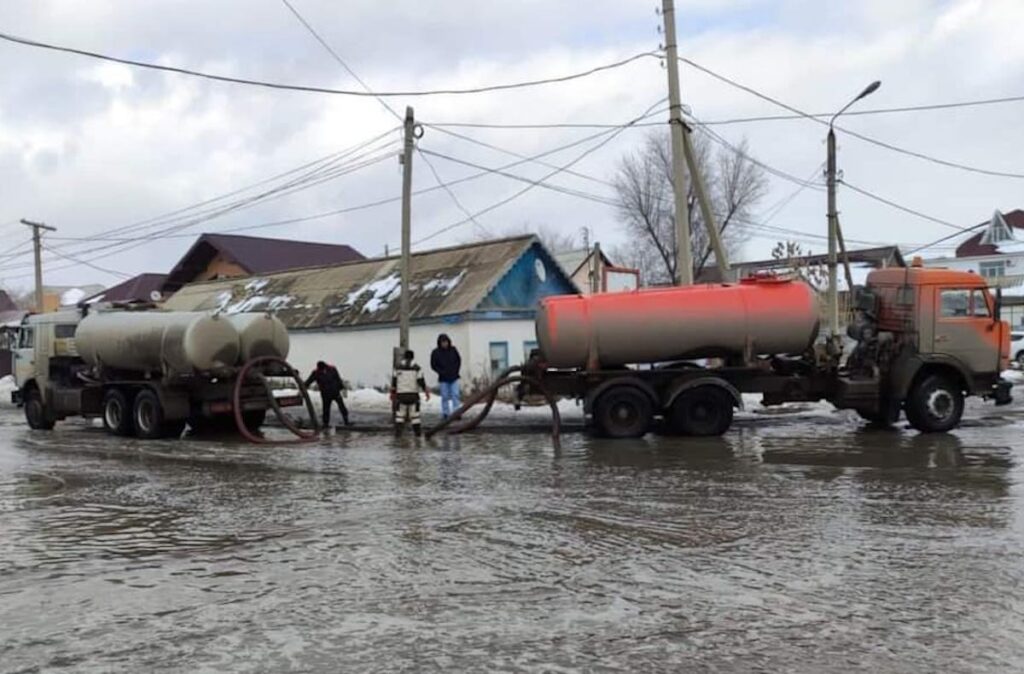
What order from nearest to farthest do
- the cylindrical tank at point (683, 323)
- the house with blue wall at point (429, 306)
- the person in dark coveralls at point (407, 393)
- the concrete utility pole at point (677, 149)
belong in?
the cylindrical tank at point (683, 323) → the person in dark coveralls at point (407, 393) → the concrete utility pole at point (677, 149) → the house with blue wall at point (429, 306)

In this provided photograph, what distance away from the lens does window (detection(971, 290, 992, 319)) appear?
1555cm

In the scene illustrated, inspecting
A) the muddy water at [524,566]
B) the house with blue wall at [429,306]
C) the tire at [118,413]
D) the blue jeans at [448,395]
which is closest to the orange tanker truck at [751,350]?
the muddy water at [524,566]

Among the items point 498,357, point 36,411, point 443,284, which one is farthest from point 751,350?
point 36,411

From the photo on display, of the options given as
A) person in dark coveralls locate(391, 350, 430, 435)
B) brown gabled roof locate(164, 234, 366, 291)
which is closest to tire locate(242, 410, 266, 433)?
person in dark coveralls locate(391, 350, 430, 435)

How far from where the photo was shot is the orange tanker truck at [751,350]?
15.3 meters

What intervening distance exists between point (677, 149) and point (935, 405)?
670cm

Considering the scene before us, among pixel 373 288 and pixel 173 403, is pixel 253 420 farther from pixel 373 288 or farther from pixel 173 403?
pixel 373 288

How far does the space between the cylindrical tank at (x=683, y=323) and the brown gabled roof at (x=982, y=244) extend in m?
64.1

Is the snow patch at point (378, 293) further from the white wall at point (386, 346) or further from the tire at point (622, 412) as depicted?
the tire at point (622, 412)

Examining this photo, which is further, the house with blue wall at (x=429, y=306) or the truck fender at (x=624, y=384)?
the house with blue wall at (x=429, y=306)

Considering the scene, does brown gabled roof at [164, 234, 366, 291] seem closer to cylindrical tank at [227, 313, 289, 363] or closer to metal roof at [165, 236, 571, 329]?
metal roof at [165, 236, 571, 329]

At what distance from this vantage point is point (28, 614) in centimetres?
595

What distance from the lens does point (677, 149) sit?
60.2ft

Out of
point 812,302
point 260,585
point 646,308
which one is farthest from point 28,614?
point 812,302
